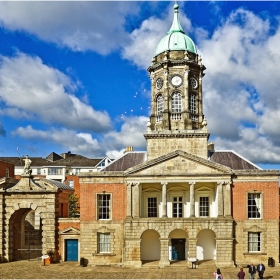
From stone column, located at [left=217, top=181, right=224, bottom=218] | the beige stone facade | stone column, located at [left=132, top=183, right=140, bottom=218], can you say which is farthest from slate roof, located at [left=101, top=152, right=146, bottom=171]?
stone column, located at [left=217, top=181, right=224, bottom=218]

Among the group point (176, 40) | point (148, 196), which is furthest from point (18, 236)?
point (176, 40)

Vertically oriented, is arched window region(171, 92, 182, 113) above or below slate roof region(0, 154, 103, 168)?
above

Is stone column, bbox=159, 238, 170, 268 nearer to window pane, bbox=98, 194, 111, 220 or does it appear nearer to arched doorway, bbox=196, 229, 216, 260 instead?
arched doorway, bbox=196, 229, 216, 260

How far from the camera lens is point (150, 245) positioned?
42.2 m

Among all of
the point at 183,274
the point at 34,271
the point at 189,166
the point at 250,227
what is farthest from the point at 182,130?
the point at 34,271

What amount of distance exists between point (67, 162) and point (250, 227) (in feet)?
200

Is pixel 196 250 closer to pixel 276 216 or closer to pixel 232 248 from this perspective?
pixel 232 248

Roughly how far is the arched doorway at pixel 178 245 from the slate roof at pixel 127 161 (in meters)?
8.06

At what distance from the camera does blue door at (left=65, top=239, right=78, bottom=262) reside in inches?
1631

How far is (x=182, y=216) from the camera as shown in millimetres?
41812

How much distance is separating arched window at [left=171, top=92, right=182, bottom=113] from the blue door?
1665 cm

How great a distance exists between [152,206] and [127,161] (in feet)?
17.7

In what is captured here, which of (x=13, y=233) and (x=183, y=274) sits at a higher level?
(x=13, y=233)

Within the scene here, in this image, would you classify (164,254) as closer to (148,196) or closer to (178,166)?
(148,196)
